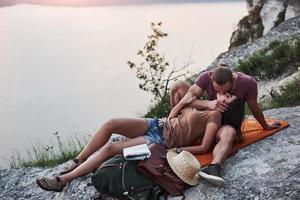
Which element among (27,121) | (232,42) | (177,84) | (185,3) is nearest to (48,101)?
(27,121)

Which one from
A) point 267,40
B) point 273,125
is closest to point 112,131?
point 273,125

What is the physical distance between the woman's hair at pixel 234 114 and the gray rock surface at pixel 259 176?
34cm

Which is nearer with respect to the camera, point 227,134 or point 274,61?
point 227,134

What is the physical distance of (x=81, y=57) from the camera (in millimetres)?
41156

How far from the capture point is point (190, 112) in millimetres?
6066

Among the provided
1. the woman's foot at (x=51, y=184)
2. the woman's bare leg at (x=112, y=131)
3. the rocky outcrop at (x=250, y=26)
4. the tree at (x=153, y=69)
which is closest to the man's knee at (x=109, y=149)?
the woman's bare leg at (x=112, y=131)

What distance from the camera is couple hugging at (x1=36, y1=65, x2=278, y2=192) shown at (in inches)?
228

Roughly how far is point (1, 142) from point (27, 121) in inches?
197

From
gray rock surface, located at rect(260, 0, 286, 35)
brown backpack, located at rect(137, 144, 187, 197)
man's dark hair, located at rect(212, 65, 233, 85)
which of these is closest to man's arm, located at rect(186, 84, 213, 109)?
man's dark hair, located at rect(212, 65, 233, 85)

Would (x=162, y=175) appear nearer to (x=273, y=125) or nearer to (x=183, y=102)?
(x=183, y=102)

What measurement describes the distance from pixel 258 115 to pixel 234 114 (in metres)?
0.39

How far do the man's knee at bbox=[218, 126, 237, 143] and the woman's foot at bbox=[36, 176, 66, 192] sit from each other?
1.65m

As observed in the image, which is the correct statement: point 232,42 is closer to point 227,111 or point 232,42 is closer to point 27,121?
point 27,121

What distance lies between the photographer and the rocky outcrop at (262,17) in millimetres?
19109
